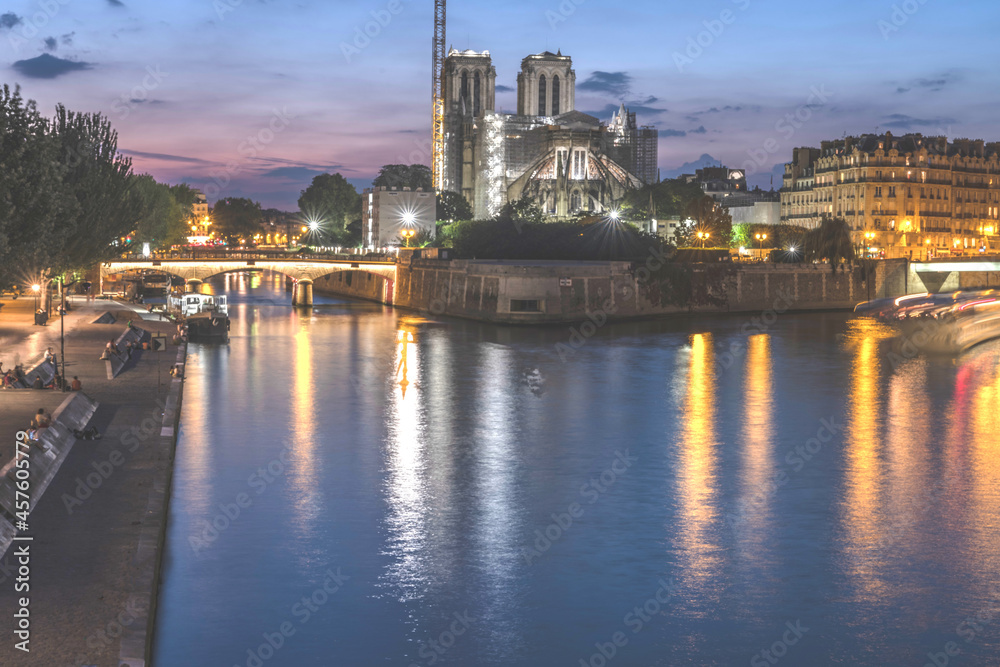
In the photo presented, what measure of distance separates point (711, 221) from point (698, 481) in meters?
69.3

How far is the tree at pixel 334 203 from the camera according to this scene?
13025 centimetres

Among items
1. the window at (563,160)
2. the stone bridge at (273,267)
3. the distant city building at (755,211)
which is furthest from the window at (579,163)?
the stone bridge at (273,267)

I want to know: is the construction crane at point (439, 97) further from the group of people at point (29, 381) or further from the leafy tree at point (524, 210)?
the group of people at point (29, 381)

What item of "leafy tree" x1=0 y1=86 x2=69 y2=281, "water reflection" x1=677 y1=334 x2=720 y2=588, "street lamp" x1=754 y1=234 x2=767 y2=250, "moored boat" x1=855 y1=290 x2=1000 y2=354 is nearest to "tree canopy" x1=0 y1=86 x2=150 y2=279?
"leafy tree" x1=0 y1=86 x2=69 y2=281

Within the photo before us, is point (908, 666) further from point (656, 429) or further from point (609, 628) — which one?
point (656, 429)

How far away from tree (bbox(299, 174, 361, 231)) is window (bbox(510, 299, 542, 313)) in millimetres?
73318

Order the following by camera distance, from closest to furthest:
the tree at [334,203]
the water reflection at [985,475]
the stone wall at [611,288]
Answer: the water reflection at [985,475] → the stone wall at [611,288] → the tree at [334,203]

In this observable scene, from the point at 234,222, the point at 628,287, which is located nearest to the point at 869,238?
the point at 628,287

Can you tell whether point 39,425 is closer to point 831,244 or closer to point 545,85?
point 831,244

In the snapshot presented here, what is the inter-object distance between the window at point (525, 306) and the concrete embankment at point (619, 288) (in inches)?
2.2

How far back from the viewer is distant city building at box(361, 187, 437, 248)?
103 meters

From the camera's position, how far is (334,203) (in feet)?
429

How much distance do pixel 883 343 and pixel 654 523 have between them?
3595 centimetres

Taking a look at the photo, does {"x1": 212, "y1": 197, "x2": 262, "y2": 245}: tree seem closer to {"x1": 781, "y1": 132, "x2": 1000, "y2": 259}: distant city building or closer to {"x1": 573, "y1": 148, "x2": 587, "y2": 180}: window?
{"x1": 573, "y1": 148, "x2": 587, "y2": 180}: window
